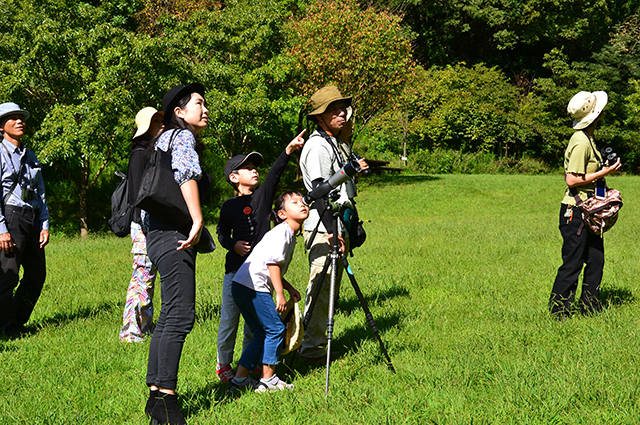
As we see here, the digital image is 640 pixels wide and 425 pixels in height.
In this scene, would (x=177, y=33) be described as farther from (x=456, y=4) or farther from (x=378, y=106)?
(x=456, y=4)

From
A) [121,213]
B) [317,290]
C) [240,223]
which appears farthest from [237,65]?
[317,290]

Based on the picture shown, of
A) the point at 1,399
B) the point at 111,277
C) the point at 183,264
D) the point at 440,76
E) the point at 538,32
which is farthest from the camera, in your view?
the point at 538,32

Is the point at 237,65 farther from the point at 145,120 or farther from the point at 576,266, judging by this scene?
the point at 576,266

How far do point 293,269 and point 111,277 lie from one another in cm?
284

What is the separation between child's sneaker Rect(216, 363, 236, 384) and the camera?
439 cm

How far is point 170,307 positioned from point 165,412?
62cm

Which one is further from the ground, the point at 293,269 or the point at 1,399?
the point at 1,399

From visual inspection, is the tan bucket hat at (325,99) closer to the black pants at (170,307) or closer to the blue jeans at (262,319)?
the blue jeans at (262,319)

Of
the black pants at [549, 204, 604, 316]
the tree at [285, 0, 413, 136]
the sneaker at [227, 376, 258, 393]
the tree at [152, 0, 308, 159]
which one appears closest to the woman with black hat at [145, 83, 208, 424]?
the sneaker at [227, 376, 258, 393]

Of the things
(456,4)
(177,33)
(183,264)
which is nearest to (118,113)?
(177,33)

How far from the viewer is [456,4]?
38.5 meters

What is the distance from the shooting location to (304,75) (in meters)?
21.8

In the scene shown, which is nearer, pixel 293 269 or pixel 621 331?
pixel 621 331

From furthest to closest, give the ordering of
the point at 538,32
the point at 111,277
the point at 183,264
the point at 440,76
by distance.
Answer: the point at 538,32 < the point at 440,76 < the point at 111,277 < the point at 183,264
